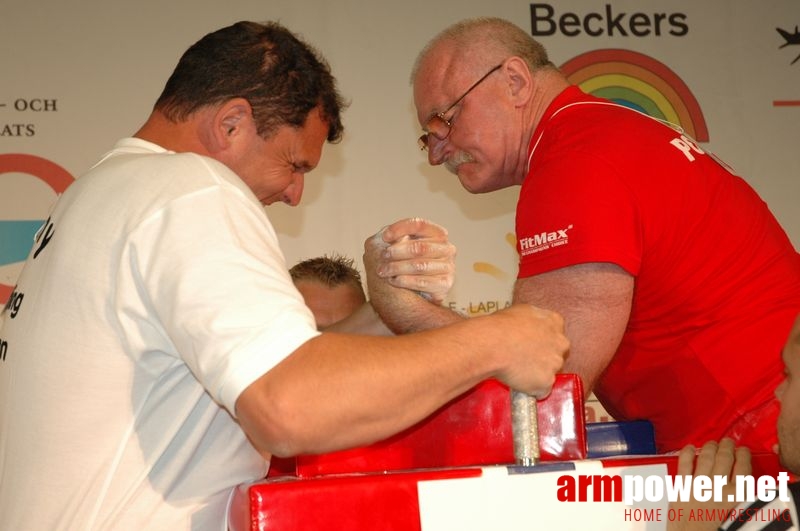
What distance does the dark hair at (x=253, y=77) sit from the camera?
1.41 meters

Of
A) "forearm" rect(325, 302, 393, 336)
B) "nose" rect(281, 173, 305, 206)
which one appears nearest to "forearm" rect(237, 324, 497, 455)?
"nose" rect(281, 173, 305, 206)

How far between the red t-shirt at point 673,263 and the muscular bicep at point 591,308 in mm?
22

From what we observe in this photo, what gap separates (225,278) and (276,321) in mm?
63

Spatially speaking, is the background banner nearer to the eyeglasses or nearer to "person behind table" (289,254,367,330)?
"person behind table" (289,254,367,330)

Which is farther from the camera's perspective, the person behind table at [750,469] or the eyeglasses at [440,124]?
the eyeglasses at [440,124]

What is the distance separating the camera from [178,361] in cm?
107

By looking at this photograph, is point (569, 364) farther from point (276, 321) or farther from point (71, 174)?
point (71, 174)

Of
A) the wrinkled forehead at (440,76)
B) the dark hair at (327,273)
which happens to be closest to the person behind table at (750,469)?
the wrinkled forehead at (440,76)

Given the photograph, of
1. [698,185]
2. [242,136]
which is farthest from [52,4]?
[698,185]

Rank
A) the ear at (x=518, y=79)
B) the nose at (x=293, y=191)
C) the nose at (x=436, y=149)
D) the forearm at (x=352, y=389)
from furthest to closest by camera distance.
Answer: the nose at (x=436, y=149), the ear at (x=518, y=79), the nose at (x=293, y=191), the forearm at (x=352, y=389)

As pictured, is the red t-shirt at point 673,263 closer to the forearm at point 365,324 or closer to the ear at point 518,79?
the ear at point 518,79

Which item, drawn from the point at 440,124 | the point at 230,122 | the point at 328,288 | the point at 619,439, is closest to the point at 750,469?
the point at 619,439

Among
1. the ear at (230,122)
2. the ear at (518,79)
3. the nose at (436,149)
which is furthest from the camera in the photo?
the nose at (436,149)

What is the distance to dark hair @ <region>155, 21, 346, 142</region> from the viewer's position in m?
1.41
